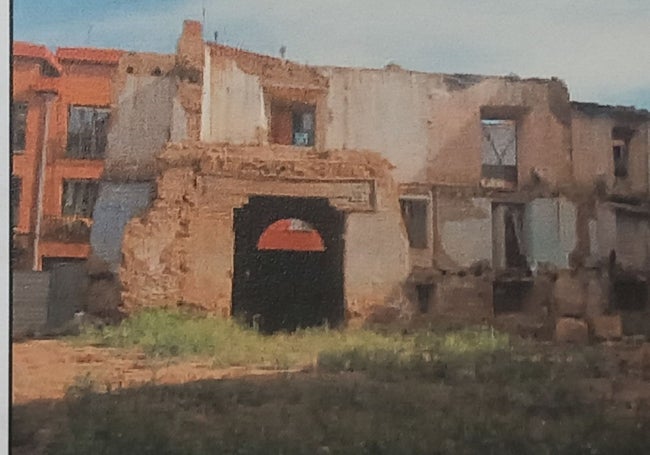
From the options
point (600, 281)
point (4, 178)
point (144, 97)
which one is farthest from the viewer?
point (600, 281)

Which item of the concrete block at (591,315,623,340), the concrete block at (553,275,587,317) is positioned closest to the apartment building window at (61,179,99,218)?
the concrete block at (553,275,587,317)

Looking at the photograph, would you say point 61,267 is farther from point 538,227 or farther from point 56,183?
point 538,227

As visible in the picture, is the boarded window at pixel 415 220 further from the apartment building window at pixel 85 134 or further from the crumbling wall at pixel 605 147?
the apartment building window at pixel 85 134

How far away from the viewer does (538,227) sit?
9.20 feet

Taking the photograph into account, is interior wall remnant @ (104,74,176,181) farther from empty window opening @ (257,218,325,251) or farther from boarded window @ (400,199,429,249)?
boarded window @ (400,199,429,249)

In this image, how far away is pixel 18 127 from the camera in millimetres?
2467

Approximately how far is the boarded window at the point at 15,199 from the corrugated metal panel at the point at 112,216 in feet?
0.66

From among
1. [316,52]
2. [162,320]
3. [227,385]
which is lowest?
[227,385]

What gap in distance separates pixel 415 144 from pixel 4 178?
114 cm

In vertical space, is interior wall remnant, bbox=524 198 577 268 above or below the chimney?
below

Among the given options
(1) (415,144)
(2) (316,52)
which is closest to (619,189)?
(1) (415,144)

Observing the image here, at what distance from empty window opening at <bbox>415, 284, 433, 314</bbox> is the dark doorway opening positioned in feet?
0.76

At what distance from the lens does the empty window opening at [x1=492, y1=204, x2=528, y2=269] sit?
2766mm

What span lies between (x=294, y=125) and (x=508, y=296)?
80cm
